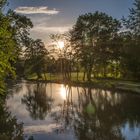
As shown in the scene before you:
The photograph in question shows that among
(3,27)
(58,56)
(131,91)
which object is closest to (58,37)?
(58,56)

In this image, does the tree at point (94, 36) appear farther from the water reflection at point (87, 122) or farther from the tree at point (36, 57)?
the water reflection at point (87, 122)

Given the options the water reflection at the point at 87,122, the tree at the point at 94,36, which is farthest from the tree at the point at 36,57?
the water reflection at the point at 87,122

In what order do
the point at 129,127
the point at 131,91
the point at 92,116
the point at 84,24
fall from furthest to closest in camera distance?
1. the point at 84,24
2. the point at 131,91
3. the point at 92,116
4. the point at 129,127

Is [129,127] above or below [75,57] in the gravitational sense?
below

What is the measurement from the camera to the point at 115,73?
110750mm

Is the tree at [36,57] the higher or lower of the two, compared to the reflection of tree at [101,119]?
higher

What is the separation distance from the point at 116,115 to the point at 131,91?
24.7 meters

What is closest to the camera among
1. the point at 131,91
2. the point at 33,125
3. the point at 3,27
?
the point at 3,27

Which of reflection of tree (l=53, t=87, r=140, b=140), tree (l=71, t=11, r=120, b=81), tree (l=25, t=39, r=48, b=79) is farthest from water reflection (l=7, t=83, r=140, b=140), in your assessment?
tree (l=25, t=39, r=48, b=79)

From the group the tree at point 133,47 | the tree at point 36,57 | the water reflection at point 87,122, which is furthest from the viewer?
the tree at point 36,57

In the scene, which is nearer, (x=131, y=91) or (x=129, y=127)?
(x=129, y=127)

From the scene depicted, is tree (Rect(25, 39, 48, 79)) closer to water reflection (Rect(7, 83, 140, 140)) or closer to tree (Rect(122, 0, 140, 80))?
tree (Rect(122, 0, 140, 80))

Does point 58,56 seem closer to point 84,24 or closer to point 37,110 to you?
Answer: point 84,24

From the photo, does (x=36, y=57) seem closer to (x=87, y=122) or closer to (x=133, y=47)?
(x=133, y=47)
